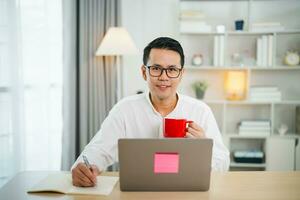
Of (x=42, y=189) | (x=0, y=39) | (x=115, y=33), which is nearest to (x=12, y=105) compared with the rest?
(x=0, y=39)

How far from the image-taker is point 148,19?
3793 mm

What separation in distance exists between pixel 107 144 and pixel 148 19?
2.28 metres

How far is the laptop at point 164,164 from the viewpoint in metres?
1.19

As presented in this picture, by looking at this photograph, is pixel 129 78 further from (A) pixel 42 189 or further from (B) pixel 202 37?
(A) pixel 42 189

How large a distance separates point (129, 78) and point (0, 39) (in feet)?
4.66

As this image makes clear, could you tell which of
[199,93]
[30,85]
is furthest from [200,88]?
[30,85]

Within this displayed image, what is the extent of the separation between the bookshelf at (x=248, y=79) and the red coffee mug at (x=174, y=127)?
231cm

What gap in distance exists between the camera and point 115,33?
132 inches

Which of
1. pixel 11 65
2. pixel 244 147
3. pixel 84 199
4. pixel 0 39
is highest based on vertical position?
pixel 0 39

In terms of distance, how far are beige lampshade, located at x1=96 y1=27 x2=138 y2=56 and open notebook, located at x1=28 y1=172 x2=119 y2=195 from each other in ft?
6.51

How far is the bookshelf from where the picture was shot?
356 centimetres

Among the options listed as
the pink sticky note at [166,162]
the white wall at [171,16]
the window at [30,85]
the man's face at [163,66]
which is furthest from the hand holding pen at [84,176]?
the white wall at [171,16]

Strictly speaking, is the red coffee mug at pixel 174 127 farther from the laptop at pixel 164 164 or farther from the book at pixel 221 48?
the book at pixel 221 48

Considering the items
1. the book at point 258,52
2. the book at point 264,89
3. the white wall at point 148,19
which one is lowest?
the book at point 264,89
